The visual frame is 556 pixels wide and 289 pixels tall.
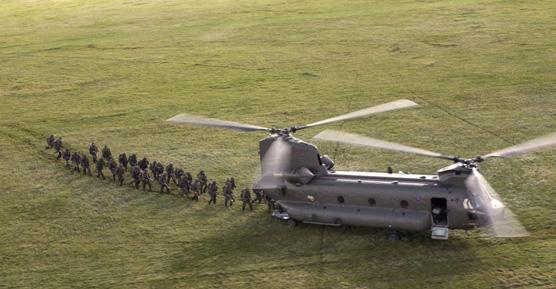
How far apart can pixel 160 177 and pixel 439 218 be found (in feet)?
37.5

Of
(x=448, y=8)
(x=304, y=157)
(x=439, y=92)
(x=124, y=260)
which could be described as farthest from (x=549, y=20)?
(x=124, y=260)

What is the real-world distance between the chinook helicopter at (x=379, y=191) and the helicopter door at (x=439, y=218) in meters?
0.03

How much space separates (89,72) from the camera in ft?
158

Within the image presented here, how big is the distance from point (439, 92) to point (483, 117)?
506 centimetres

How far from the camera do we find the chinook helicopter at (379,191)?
19.8 m

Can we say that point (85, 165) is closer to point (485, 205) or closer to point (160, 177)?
point (160, 177)

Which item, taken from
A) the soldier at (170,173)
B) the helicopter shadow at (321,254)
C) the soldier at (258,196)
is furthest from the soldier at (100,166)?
the helicopter shadow at (321,254)

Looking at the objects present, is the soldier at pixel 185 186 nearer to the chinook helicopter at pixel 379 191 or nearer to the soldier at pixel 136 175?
the soldier at pixel 136 175

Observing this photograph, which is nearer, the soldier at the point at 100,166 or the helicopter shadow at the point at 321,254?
the helicopter shadow at the point at 321,254

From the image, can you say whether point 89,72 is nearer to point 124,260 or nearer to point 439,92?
point 439,92

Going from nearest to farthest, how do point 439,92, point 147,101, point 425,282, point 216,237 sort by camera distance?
point 425,282, point 216,237, point 439,92, point 147,101

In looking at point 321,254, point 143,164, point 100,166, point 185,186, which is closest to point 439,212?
point 321,254

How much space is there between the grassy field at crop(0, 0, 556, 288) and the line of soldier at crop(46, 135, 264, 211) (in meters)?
0.53

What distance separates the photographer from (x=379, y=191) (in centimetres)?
2109
